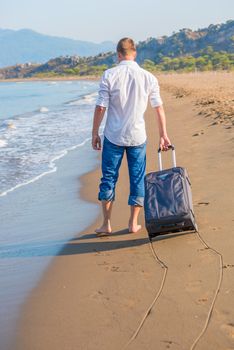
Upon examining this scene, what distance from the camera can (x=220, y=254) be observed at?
170 inches

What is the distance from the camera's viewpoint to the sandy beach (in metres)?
3.17

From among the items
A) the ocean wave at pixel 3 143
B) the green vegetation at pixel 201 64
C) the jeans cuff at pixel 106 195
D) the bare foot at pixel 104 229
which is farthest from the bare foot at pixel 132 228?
the green vegetation at pixel 201 64

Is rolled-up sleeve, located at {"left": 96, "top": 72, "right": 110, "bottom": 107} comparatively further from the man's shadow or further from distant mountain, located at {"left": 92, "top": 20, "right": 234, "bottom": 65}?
distant mountain, located at {"left": 92, "top": 20, "right": 234, "bottom": 65}

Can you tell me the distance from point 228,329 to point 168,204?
178cm

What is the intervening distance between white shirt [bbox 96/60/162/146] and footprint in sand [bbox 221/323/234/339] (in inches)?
86.4

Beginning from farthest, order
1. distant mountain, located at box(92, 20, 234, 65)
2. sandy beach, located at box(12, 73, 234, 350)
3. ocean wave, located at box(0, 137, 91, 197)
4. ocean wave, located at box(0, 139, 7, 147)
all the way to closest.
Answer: distant mountain, located at box(92, 20, 234, 65) < ocean wave, located at box(0, 139, 7, 147) < ocean wave, located at box(0, 137, 91, 197) < sandy beach, located at box(12, 73, 234, 350)

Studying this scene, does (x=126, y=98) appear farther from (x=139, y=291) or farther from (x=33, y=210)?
(x=33, y=210)

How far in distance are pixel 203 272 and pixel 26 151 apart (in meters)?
8.46

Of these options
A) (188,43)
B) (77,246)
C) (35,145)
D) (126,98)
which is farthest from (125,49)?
(188,43)

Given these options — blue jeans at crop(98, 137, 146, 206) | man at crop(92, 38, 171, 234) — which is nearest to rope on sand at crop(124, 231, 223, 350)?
blue jeans at crop(98, 137, 146, 206)

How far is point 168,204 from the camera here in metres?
4.77

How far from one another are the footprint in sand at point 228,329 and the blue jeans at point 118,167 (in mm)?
2099

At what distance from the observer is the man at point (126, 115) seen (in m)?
4.84

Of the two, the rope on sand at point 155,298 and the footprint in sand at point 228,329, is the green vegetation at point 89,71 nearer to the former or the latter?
the rope on sand at point 155,298
